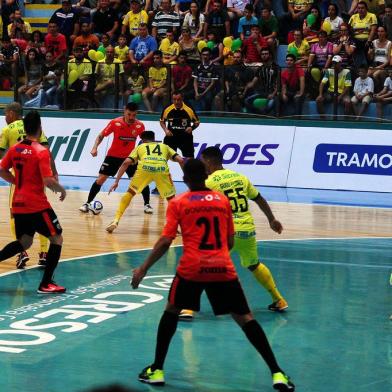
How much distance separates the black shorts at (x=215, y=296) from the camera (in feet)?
24.4

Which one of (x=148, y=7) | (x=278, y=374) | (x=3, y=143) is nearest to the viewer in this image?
(x=278, y=374)

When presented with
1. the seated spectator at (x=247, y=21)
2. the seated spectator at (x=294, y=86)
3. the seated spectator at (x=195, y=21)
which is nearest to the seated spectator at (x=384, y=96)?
the seated spectator at (x=294, y=86)

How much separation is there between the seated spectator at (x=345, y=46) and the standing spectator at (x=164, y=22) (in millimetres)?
4747

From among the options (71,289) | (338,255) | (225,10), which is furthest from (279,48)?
(71,289)

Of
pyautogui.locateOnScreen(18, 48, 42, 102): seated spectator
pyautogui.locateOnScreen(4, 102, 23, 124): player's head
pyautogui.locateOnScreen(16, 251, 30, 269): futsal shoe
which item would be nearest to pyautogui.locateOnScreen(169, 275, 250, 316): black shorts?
pyautogui.locateOnScreen(16, 251, 30, 269): futsal shoe

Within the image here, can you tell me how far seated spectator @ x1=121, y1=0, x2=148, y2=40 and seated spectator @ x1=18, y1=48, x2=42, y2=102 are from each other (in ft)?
9.20

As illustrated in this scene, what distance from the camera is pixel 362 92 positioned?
872 inches

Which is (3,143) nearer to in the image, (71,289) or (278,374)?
(71,289)

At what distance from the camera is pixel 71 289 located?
11.4 meters

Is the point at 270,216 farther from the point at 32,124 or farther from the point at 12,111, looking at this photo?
the point at 12,111

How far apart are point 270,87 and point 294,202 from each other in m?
3.88

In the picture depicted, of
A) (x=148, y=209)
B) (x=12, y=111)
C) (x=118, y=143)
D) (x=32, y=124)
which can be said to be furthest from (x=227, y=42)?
(x=32, y=124)

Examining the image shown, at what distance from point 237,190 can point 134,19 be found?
18.2 m

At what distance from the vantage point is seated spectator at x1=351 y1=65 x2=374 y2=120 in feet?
72.1
